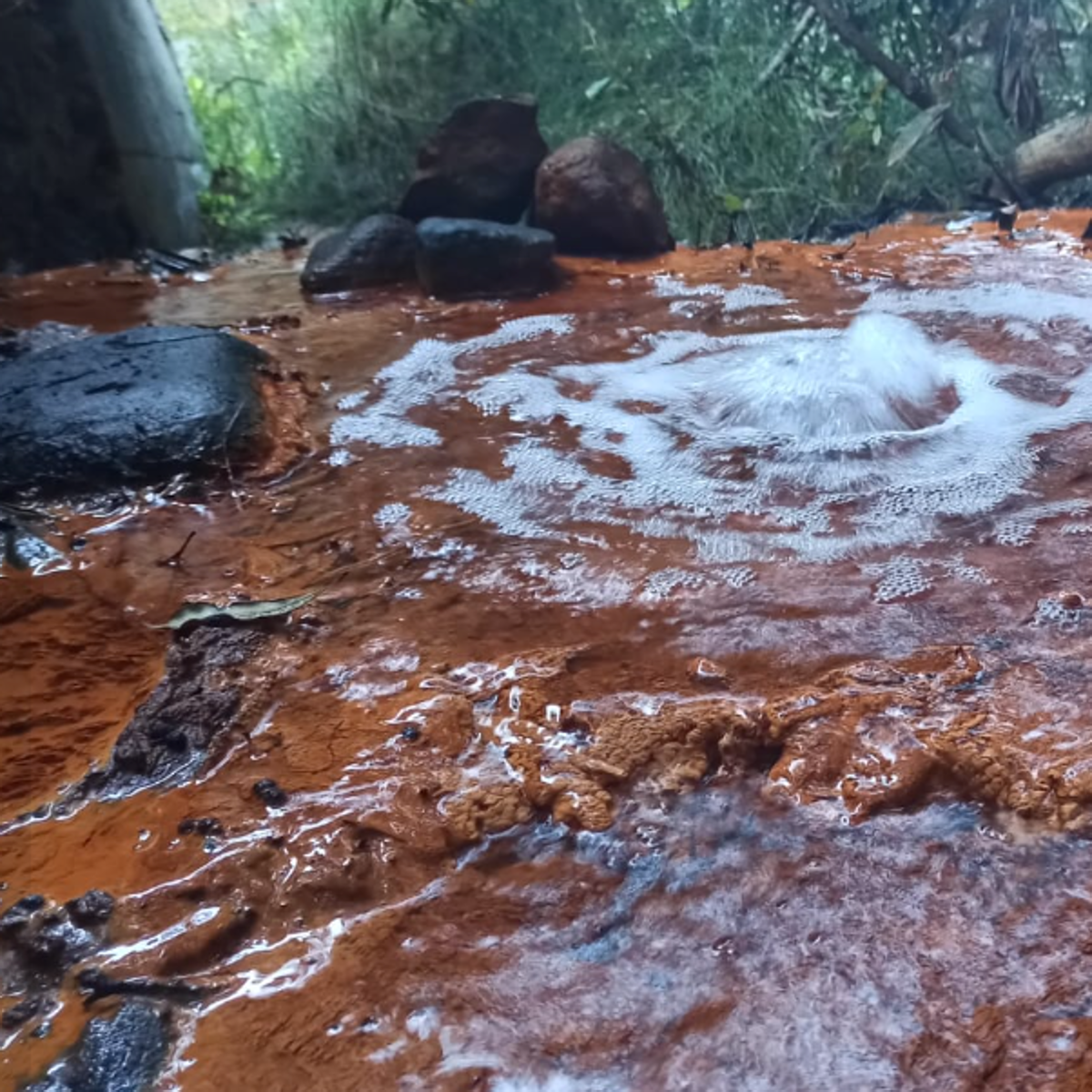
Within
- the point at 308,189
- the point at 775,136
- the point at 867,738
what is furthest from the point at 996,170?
the point at 867,738

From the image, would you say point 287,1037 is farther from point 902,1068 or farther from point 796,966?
point 902,1068

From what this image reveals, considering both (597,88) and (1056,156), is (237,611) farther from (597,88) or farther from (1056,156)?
(1056,156)

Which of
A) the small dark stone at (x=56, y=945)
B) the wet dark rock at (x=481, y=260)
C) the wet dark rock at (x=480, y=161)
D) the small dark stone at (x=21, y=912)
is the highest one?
the wet dark rock at (x=480, y=161)

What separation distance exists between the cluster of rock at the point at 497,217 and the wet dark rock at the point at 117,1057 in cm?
473

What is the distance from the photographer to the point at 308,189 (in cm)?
817

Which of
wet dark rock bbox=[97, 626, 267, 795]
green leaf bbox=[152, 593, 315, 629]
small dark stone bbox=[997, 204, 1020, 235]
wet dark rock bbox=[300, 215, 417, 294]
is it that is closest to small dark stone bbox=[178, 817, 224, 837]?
wet dark rock bbox=[97, 626, 267, 795]

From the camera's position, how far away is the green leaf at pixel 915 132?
7137 millimetres

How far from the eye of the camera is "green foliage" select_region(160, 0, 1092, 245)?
24.8 ft

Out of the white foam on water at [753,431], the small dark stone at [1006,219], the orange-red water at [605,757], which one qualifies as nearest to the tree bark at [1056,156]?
the small dark stone at [1006,219]

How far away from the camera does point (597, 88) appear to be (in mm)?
Answer: 7539

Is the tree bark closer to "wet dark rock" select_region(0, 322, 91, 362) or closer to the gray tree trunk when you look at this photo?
the gray tree trunk

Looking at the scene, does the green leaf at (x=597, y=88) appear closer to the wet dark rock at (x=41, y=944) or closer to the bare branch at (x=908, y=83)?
the bare branch at (x=908, y=83)

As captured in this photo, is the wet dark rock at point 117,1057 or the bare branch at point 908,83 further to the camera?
the bare branch at point 908,83

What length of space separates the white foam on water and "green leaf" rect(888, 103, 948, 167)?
2.49m
